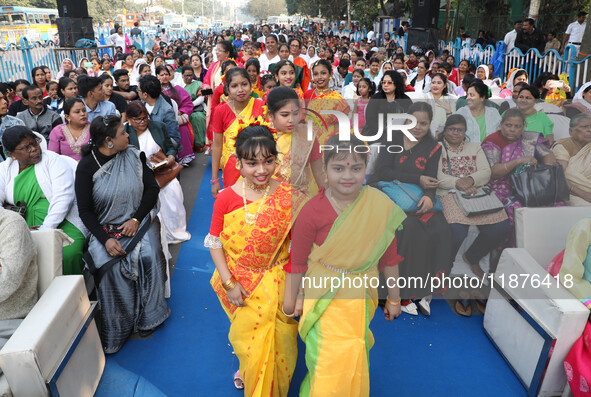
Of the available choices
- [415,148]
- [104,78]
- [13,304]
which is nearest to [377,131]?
[415,148]

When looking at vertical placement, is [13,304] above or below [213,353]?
above

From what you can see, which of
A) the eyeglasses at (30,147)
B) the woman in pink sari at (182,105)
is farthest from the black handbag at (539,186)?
the woman in pink sari at (182,105)

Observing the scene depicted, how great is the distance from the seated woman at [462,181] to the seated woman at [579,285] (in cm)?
86

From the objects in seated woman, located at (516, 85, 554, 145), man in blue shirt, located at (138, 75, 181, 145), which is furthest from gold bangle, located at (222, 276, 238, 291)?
man in blue shirt, located at (138, 75, 181, 145)

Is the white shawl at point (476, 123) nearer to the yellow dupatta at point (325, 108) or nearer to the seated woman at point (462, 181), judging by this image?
the seated woman at point (462, 181)

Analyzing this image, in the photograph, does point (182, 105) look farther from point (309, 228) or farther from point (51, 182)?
point (309, 228)

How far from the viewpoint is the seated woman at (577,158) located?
342cm

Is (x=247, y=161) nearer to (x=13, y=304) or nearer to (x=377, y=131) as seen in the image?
(x=13, y=304)

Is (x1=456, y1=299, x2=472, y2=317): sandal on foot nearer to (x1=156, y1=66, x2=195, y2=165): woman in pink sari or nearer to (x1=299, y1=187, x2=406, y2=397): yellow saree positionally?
(x1=299, y1=187, x2=406, y2=397): yellow saree

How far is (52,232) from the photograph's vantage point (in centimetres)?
246

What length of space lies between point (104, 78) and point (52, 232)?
3.20 m

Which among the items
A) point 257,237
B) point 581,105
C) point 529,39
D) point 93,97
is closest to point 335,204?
point 257,237

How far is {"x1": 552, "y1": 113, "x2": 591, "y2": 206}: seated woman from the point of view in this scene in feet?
11.2

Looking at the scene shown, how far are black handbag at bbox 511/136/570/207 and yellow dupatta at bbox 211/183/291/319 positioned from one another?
1998 mm
